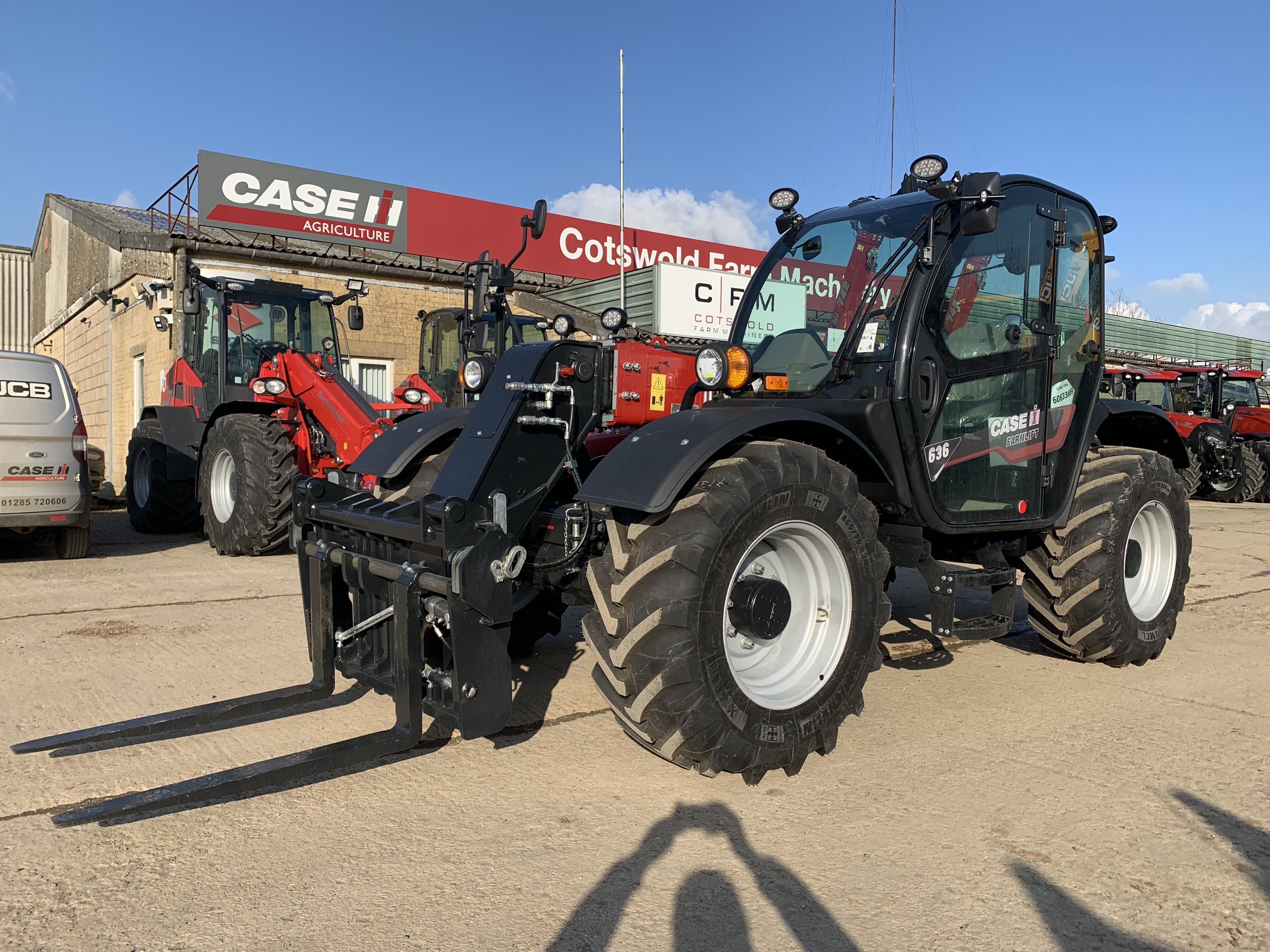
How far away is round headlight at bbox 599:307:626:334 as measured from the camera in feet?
14.1

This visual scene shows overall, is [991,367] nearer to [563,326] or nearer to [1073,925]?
[563,326]

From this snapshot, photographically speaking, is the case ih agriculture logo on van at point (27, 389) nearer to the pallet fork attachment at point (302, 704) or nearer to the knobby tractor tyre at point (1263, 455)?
the pallet fork attachment at point (302, 704)

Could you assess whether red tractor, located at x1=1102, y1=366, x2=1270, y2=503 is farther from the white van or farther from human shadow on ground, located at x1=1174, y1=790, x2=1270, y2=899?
the white van

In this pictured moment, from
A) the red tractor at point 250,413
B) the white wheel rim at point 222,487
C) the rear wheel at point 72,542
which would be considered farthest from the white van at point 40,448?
the red tractor at point 250,413

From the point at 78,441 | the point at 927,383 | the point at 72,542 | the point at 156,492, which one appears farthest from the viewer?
the point at 156,492

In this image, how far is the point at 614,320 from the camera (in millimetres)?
4320

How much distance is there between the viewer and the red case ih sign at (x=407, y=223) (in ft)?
51.0

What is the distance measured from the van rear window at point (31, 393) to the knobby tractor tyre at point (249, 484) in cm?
140

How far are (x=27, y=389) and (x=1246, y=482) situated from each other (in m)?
19.6

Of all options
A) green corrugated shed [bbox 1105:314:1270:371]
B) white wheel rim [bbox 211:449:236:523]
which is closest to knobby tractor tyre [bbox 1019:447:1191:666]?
white wheel rim [bbox 211:449:236:523]

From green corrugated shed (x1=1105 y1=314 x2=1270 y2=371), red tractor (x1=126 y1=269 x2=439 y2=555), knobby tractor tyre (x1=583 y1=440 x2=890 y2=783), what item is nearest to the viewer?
knobby tractor tyre (x1=583 y1=440 x2=890 y2=783)

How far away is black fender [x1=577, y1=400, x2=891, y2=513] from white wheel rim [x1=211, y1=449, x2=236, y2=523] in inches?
264

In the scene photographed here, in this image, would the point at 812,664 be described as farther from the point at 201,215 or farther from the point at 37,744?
the point at 201,215

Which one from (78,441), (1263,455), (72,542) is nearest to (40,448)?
(78,441)
